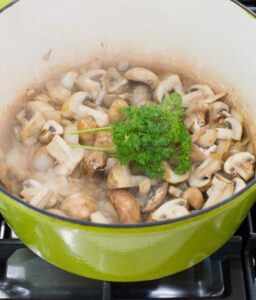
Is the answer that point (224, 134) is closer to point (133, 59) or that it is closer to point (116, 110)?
point (116, 110)

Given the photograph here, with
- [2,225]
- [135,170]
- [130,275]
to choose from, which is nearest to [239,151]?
[135,170]

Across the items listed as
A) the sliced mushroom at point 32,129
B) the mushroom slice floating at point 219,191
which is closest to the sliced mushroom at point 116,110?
the sliced mushroom at point 32,129

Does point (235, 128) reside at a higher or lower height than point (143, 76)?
lower

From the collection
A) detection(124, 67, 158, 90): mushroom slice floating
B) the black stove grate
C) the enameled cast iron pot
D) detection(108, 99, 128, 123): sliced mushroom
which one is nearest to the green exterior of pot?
the enameled cast iron pot

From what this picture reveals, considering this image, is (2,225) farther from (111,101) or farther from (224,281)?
(224,281)

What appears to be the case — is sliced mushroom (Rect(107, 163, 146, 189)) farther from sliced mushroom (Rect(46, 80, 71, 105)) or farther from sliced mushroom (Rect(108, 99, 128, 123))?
sliced mushroom (Rect(46, 80, 71, 105))

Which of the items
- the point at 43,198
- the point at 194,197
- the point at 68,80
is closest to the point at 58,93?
the point at 68,80

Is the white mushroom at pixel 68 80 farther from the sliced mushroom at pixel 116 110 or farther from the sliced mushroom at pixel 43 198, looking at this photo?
the sliced mushroom at pixel 43 198
